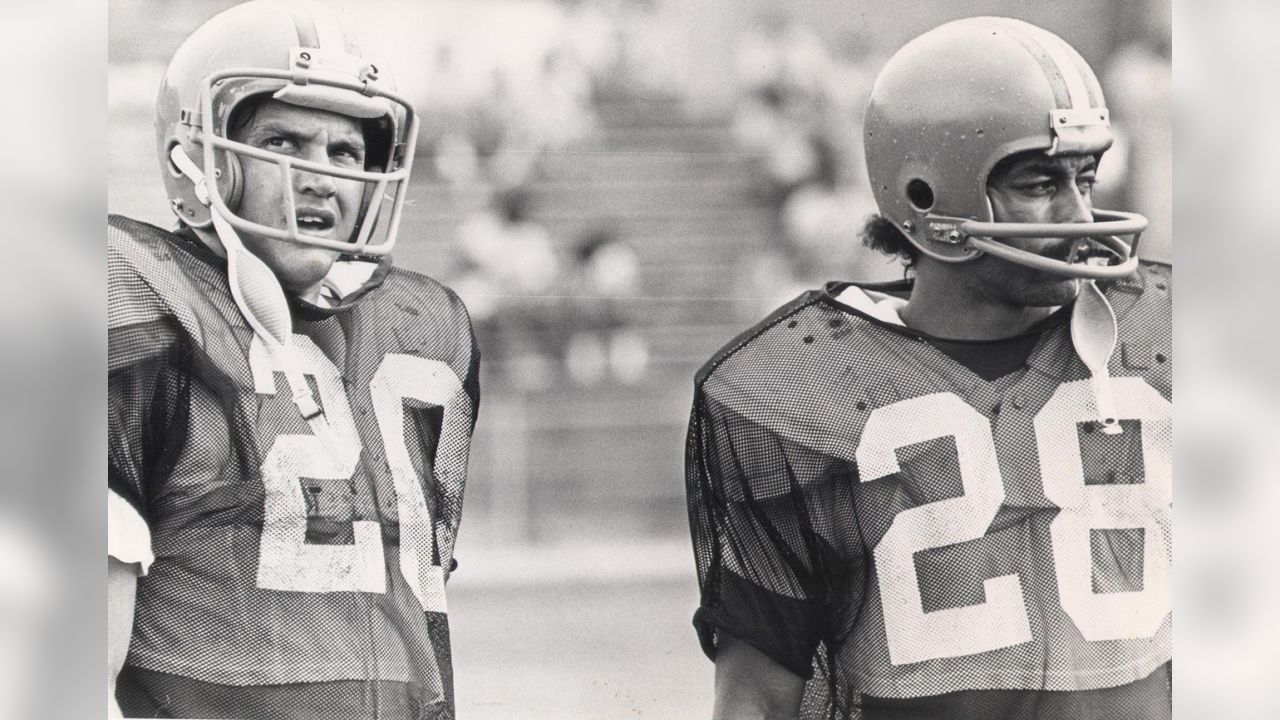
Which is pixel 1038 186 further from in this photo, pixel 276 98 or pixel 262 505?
pixel 262 505

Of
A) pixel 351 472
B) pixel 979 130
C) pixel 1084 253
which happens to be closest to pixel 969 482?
pixel 1084 253

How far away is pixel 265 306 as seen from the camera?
303 cm

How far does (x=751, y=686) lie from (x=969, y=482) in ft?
1.84

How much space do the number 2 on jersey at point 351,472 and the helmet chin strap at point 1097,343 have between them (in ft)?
3.99

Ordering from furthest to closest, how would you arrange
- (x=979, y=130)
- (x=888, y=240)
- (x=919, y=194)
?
(x=888, y=240), (x=919, y=194), (x=979, y=130)

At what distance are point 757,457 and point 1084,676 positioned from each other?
28.4 inches

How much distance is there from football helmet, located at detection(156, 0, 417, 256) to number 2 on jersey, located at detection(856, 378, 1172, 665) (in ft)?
3.56

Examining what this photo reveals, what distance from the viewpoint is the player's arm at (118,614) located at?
3061 mm

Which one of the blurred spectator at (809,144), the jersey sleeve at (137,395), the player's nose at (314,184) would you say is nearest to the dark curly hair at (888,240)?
the blurred spectator at (809,144)

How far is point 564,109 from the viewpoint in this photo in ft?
9.99

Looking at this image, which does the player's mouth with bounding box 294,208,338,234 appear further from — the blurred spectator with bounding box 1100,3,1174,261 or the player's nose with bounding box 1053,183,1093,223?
the blurred spectator with bounding box 1100,3,1174,261
